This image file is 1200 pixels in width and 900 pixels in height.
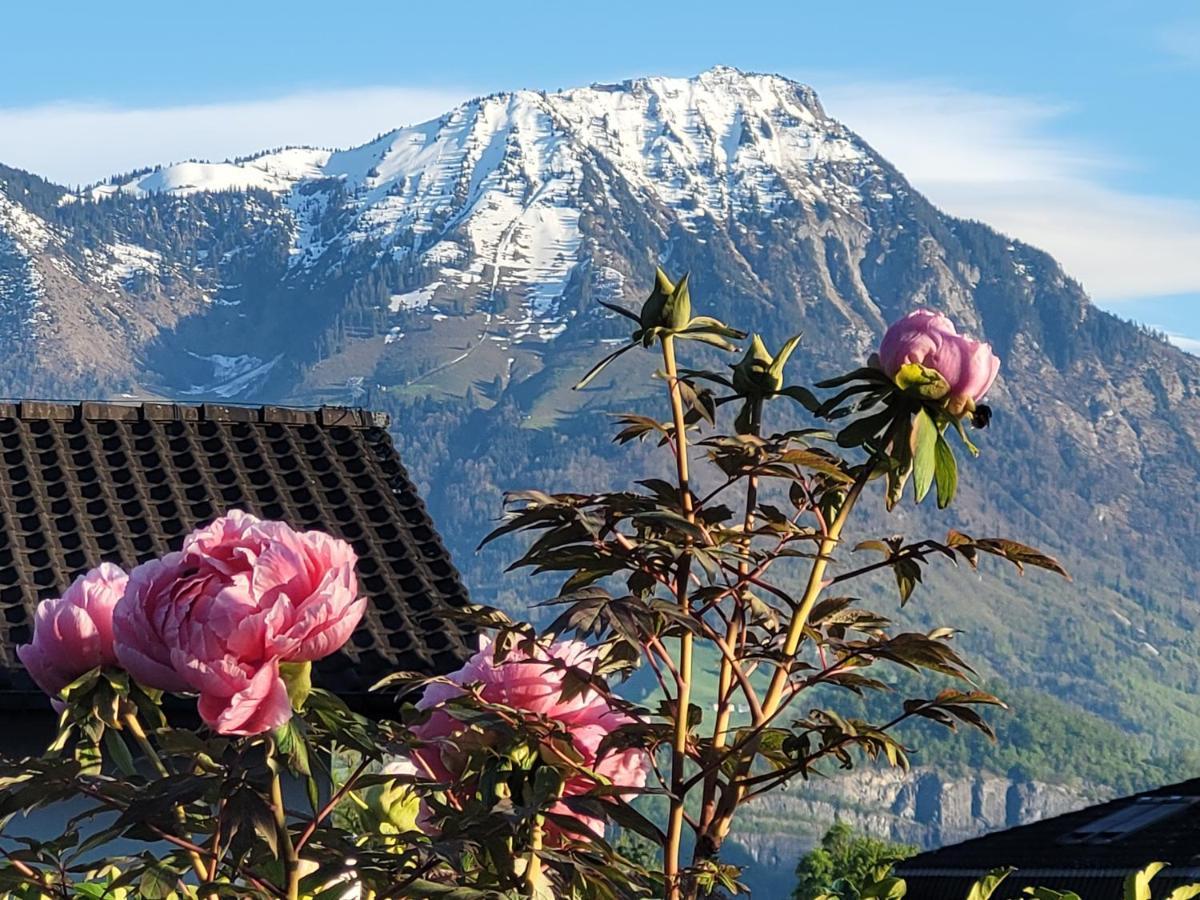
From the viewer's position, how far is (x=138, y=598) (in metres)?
2.31

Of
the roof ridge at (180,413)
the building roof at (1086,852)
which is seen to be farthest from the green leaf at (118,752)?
the building roof at (1086,852)

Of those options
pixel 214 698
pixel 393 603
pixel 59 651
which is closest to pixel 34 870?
pixel 59 651

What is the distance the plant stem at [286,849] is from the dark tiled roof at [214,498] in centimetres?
576

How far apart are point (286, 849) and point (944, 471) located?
92 centimetres

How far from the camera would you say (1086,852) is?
1886cm

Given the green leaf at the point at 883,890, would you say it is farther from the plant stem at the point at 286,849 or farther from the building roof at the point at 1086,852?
the building roof at the point at 1086,852

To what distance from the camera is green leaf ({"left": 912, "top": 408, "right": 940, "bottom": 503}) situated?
98.7 inches

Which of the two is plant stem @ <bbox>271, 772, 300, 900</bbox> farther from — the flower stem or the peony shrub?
the flower stem

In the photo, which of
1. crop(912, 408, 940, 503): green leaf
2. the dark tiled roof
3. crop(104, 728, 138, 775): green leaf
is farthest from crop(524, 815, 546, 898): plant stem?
the dark tiled roof

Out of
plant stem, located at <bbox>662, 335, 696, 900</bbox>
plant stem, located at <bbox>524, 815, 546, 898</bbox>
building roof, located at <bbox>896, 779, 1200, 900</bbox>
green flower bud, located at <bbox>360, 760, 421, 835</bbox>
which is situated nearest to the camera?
plant stem, located at <bbox>524, 815, 546, 898</bbox>

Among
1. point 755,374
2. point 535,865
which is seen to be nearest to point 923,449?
point 755,374

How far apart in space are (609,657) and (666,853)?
10.1 inches

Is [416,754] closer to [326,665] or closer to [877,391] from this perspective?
[877,391]

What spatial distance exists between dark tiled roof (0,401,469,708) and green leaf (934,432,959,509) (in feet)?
18.8
